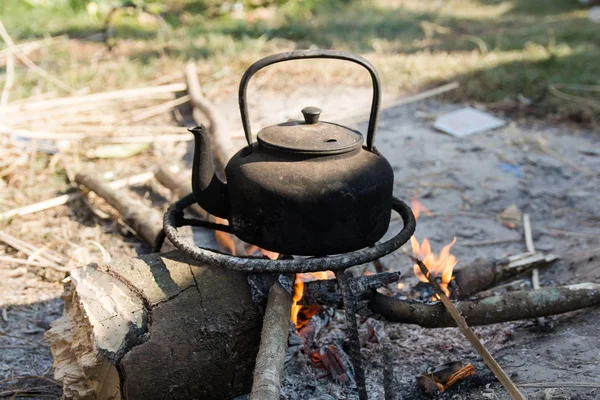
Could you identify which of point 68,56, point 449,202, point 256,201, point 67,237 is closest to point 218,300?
point 256,201

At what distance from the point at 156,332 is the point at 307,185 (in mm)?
785

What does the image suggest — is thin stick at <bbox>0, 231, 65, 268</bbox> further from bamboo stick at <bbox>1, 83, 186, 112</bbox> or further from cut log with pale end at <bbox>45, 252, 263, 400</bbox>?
bamboo stick at <bbox>1, 83, 186, 112</bbox>

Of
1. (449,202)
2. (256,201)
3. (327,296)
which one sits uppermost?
(256,201)

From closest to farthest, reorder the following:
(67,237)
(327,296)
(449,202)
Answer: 1. (327,296)
2. (67,237)
3. (449,202)

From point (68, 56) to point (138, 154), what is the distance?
3206mm

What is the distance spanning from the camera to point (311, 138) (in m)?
2.36

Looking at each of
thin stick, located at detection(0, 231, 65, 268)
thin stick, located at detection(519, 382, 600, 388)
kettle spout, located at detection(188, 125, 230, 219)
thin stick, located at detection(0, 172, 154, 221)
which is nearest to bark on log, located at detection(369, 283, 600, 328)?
thin stick, located at detection(519, 382, 600, 388)

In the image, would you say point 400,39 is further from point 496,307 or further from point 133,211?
point 496,307

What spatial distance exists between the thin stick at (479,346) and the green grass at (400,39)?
4.13 metres

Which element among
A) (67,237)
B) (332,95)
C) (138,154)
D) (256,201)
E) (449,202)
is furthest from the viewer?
(332,95)

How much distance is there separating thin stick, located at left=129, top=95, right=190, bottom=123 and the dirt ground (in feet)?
1.55

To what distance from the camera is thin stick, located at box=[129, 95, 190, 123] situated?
19.1ft

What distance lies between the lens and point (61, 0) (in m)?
10.1

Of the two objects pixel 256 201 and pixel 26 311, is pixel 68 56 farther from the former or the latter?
pixel 256 201
